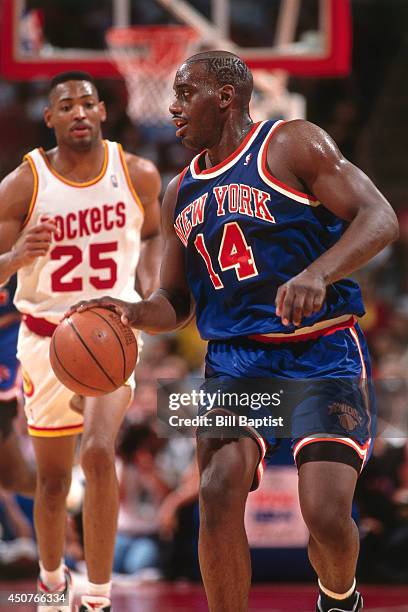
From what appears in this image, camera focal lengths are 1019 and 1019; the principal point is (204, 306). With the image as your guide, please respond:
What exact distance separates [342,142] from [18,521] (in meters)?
7.31

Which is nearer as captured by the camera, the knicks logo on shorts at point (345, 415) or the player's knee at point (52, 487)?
the knicks logo on shorts at point (345, 415)

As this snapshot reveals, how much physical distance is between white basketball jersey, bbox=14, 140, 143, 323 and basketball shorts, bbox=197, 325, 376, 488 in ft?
4.34

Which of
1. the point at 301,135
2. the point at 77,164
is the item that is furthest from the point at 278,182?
the point at 77,164

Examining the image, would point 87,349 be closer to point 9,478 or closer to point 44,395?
point 44,395

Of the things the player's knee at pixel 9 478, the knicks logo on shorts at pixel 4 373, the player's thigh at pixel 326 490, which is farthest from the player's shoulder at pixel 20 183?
the player's thigh at pixel 326 490

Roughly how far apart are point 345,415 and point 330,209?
817mm

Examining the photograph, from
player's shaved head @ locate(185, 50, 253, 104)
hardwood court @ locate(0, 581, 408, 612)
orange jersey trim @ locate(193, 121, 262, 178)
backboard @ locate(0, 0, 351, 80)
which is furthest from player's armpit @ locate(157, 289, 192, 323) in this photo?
backboard @ locate(0, 0, 351, 80)

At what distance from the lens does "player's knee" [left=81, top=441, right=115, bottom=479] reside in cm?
488

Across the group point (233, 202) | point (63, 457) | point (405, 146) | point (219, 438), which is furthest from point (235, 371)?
point (405, 146)

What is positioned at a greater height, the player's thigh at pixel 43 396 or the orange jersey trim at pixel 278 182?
the orange jersey trim at pixel 278 182

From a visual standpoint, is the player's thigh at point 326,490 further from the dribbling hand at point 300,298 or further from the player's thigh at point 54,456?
the player's thigh at point 54,456

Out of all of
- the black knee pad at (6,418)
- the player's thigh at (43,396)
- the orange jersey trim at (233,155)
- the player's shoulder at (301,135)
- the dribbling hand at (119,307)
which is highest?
the player's shoulder at (301,135)

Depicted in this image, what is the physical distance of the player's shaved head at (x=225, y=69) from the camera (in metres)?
4.23

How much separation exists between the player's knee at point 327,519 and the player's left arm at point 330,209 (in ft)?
2.24
